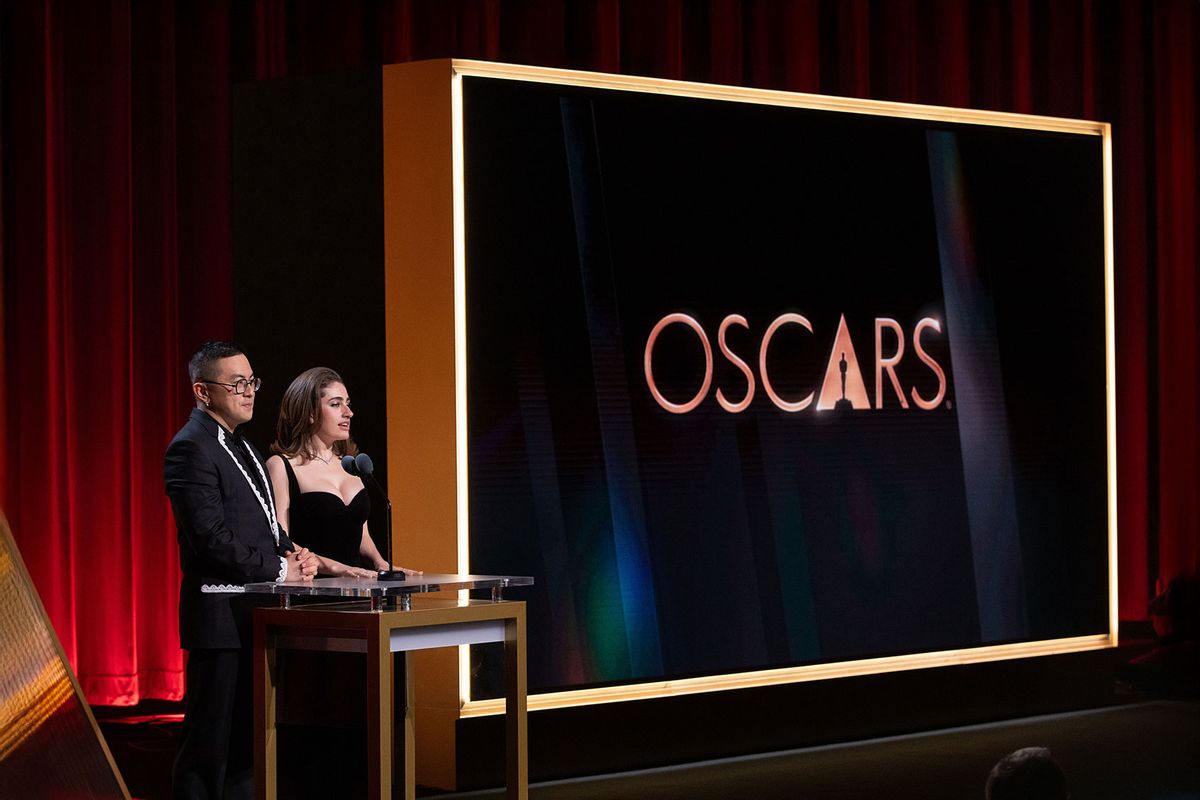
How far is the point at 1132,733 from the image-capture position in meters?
5.86

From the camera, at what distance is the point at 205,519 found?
12.3 ft

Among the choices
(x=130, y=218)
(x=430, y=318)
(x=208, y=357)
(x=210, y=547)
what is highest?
(x=130, y=218)

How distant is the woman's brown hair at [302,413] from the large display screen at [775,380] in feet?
2.52

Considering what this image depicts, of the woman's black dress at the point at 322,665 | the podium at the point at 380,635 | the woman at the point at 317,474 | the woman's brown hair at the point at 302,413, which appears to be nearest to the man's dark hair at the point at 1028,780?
the podium at the point at 380,635

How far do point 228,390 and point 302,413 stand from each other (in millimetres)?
384

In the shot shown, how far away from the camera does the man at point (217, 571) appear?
3.78m

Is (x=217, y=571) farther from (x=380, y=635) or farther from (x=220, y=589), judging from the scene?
(x=380, y=635)

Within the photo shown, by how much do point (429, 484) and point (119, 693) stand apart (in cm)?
231

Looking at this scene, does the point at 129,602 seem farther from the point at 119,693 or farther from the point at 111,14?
the point at 111,14

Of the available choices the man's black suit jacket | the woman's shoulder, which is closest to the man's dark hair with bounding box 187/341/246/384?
the man's black suit jacket

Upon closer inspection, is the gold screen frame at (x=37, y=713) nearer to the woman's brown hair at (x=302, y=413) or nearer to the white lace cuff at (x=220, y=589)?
the white lace cuff at (x=220, y=589)

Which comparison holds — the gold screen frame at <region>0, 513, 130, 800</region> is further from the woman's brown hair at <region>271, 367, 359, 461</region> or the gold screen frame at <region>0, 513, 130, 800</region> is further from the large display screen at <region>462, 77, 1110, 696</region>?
the large display screen at <region>462, 77, 1110, 696</region>

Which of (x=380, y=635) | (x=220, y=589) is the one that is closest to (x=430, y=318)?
(x=220, y=589)

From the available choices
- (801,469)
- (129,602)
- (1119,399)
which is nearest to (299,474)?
(801,469)
